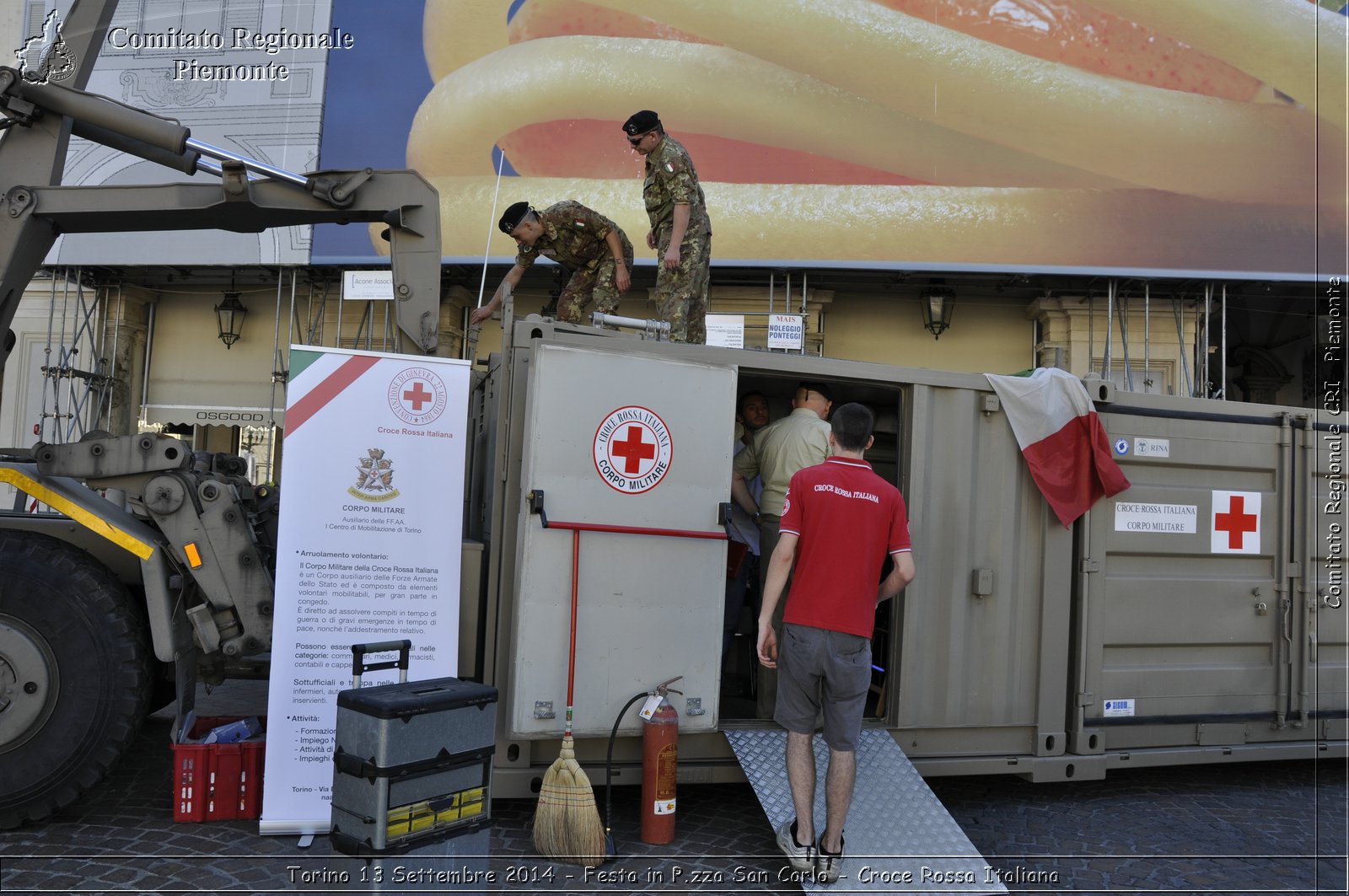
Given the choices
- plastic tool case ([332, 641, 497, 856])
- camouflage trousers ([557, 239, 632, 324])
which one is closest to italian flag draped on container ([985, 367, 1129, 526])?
camouflage trousers ([557, 239, 632, 324])

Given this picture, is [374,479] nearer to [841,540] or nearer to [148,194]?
[148,194]

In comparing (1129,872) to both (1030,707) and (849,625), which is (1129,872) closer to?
(1030,707)

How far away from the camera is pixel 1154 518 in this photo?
18.9 feet

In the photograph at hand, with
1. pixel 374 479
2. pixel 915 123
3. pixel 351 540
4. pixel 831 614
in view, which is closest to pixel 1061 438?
pixel 831 614

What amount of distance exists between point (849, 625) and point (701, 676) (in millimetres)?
949

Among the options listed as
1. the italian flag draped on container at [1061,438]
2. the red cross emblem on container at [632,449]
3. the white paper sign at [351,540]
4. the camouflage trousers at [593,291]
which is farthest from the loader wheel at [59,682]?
the italian flag draped on container at [1061,438]

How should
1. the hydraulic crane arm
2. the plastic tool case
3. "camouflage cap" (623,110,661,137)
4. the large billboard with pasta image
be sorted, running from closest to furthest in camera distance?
the plastic tool case, the hydraulic crane arm, "camouflage cap" (623,110,661,137), the large billboard with pasta image

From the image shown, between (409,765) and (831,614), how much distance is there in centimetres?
180

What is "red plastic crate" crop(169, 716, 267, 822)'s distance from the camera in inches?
178

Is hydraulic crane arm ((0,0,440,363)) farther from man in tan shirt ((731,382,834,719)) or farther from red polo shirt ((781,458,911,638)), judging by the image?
red polo shirt ((781,458,911,638))

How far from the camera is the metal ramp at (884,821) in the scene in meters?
4.13

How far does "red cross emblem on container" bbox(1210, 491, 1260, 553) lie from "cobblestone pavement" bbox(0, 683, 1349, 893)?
58.4 inches

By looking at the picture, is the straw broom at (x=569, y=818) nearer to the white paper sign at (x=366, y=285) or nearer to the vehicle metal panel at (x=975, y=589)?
the vehicle metal panel at (x=975, y=589)

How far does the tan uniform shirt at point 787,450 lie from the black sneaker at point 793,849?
6.04 feet
